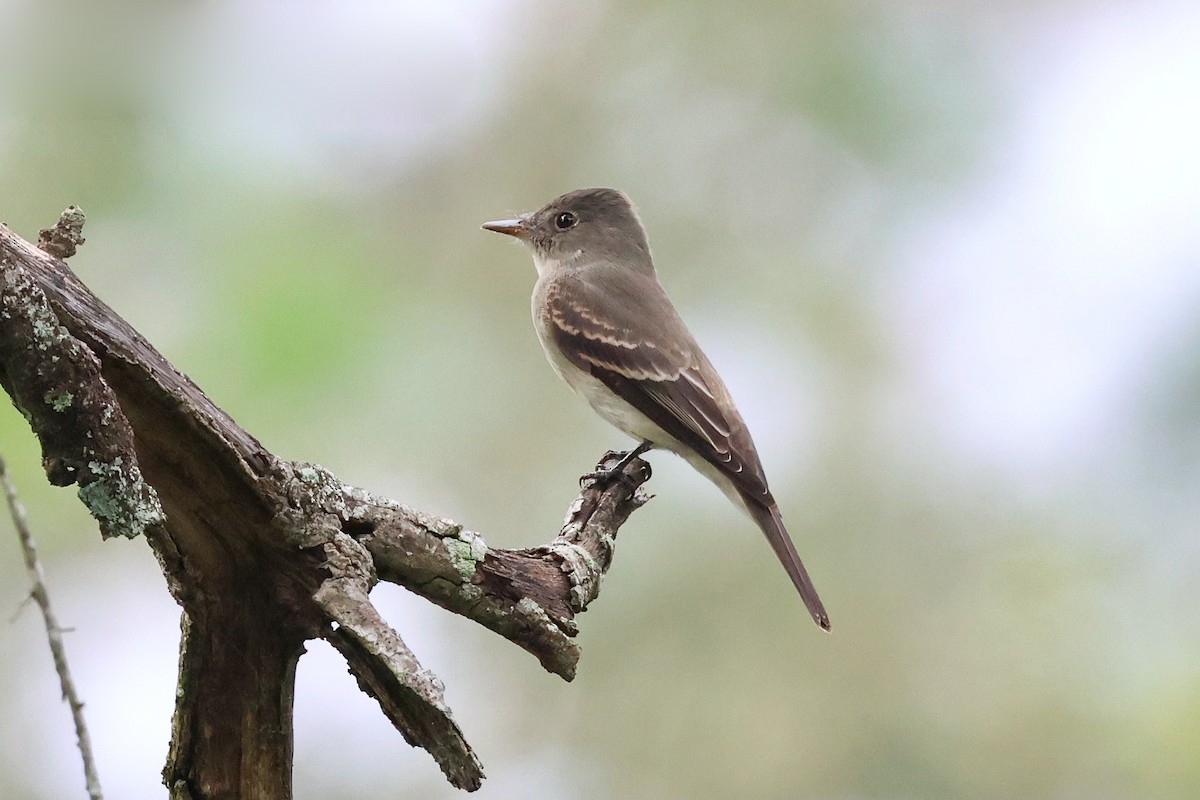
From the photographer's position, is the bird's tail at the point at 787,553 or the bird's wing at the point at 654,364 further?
the bird's wing at the point at 654,364

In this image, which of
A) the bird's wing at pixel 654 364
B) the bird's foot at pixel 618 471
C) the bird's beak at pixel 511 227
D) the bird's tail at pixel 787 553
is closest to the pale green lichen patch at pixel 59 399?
the bird's foot at pixel 618 471

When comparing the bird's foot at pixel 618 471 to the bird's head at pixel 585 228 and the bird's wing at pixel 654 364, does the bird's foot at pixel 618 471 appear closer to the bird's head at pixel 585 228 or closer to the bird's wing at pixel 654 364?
the bird's wing at pixel 654 364

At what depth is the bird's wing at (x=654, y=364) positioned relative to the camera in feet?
15.9

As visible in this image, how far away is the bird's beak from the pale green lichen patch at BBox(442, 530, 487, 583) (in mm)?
3232

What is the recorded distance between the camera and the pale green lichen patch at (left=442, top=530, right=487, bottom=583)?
277 centimetres

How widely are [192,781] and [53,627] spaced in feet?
3.89

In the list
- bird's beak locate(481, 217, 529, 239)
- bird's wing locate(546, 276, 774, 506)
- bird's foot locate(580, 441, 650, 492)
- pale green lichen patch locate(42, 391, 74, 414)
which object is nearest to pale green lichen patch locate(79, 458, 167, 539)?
pale green lichen patch locate(42, 391, 74, 414)

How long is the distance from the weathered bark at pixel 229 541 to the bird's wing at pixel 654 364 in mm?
2078

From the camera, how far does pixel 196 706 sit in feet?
8.35

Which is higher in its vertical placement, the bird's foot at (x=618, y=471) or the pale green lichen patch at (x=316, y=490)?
the bird's foot at (x=618, y=471)

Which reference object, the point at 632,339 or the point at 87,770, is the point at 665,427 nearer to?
the point at 632,339

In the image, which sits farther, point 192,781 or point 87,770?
point 192,781

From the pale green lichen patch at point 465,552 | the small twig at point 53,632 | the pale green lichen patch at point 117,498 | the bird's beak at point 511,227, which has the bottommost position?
the small twig at point 53,632

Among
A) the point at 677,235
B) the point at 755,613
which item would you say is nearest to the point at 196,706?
the point at 755,613
